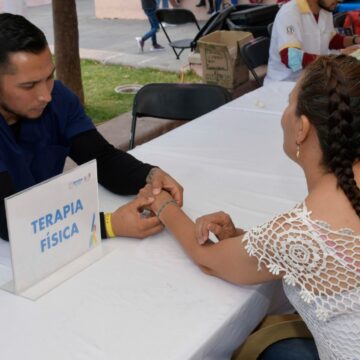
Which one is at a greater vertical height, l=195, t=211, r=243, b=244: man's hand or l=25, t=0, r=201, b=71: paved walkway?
l=195, t=211, r=243, b=244: man's hand

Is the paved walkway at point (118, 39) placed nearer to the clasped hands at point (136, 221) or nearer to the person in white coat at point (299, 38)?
the person in white coat at point (299, 38)

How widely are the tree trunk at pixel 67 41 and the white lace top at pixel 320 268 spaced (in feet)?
11.2

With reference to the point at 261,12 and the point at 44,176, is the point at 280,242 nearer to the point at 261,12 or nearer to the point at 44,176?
the point at 44,176

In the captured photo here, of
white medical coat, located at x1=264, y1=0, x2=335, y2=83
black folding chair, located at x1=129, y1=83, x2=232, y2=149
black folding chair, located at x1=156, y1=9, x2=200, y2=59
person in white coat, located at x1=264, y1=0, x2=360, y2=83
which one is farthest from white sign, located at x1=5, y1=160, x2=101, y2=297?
black folding chair, located at x1=156, y1=9, x2=200, y2=59

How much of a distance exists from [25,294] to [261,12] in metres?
5.12

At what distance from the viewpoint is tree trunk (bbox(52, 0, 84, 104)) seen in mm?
4031

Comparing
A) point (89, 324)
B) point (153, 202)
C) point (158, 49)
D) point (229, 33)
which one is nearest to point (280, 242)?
point (89, 324)

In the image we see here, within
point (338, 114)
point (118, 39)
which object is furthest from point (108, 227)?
point (118, 39)

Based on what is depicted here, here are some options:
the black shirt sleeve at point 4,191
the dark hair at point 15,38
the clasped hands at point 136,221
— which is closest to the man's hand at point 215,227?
the clasped hands at point 136,221

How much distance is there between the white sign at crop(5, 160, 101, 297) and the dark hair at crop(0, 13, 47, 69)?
41 cm

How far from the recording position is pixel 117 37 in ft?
A: 30.7

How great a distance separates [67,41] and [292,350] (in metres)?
3.39

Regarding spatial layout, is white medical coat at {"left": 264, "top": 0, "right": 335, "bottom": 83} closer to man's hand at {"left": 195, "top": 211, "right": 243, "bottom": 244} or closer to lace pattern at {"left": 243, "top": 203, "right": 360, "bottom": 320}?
man's hand at {"left": 195, "top": 211, "right": 243, "bottom": 244}

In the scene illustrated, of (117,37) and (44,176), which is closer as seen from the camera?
(44,176)
